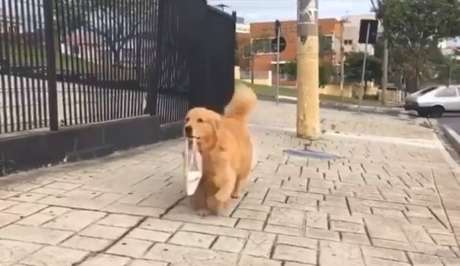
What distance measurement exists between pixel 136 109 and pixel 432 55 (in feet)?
129

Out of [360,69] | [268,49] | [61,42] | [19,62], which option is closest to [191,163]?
[19,62]

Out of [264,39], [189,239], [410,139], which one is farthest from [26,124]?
[264,39]

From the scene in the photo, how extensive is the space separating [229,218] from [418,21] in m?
34.9

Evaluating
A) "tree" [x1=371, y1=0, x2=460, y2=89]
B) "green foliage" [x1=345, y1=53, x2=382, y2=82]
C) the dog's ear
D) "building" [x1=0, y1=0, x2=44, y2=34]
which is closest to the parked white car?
"tree" [x1=371, y1=0, x2=460, y2=89]

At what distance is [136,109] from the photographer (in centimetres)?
912

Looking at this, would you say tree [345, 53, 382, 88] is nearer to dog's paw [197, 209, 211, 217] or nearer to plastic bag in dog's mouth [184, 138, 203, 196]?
dog's paw [197, 209, 211, 217]

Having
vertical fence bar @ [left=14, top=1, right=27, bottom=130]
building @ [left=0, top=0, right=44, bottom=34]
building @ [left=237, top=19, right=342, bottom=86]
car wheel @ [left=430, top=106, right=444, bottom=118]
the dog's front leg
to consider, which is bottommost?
car wheel @ [left=430, top=106, right=444, bottom=118]

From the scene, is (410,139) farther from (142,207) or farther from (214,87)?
(142,207)

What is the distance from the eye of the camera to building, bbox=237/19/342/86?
67375mm

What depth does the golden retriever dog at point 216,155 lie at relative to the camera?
5016mm

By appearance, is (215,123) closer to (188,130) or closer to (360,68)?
(188,130)

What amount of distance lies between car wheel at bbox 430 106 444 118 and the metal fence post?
23740mm

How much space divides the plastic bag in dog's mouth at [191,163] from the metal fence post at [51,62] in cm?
246

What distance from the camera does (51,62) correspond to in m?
6.77
